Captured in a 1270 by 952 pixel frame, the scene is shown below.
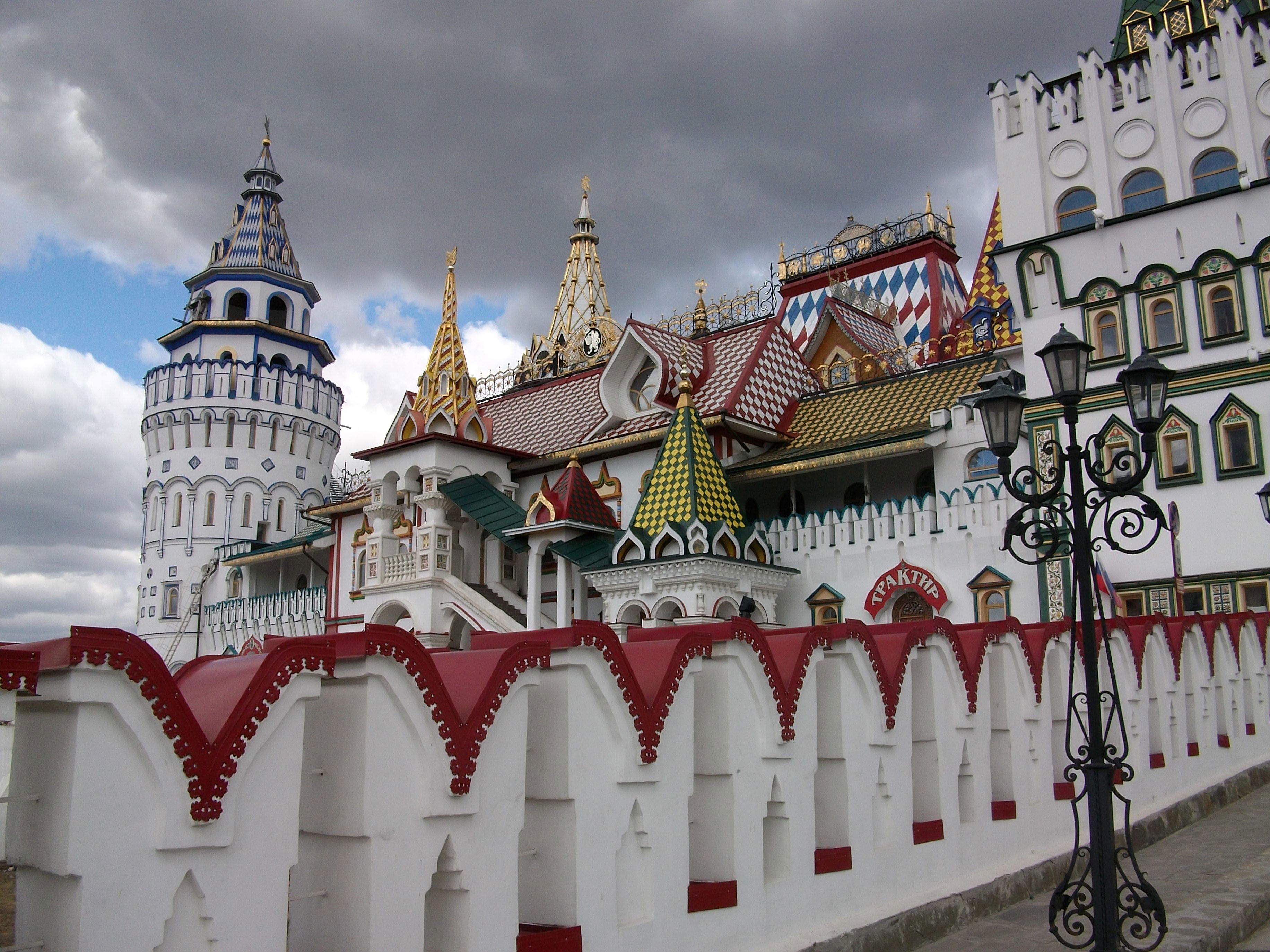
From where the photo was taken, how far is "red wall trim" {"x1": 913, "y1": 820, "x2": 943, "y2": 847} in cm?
770

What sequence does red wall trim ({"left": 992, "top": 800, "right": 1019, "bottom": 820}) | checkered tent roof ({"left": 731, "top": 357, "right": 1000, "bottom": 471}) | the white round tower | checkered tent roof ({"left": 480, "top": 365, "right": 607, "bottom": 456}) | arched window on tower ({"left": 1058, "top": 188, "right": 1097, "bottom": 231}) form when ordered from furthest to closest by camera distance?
the white round tower → checkered tent roof ({"left": 480, "top": 365, "right": 607, "bottom": 456}) → checkered tent roof ({"left": 731, "top": 357, "right": 1000, "bottom": 471}) → arched window on tower ({"left": 1058, "top": 188, "right": 1097, "bottom": 231}) → red wall trim ({"left": 992, "top": 800, "right": 1019, "bottom": 820})

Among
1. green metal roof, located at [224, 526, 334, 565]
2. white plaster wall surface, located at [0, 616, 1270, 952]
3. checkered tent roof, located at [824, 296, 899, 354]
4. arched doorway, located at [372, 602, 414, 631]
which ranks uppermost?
checkered tent roof, located at [824, 296, 899, 354]

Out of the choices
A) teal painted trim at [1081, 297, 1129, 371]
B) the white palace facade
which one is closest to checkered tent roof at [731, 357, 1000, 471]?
the white palace facade

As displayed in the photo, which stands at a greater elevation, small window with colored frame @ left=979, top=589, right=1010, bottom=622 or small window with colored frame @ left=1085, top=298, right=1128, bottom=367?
small window with colored frame @ left=1085, top=298, right=1128, bottom=367

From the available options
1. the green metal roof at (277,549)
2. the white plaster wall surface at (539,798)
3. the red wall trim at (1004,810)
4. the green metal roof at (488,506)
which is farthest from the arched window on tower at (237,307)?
the red wall trim at (1004,810)

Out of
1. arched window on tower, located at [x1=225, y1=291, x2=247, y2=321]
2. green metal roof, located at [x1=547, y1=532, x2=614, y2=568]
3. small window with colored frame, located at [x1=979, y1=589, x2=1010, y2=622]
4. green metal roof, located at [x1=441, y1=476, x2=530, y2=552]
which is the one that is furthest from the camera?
arched window on tower, located at [x1=225, y1=291, x2=247, y2=321]

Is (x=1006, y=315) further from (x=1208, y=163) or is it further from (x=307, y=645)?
(x=307, y=645)

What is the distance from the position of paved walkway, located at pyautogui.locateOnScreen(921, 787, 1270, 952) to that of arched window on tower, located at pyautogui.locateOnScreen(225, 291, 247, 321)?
3441cm

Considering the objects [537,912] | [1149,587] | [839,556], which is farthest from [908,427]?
[537,912]

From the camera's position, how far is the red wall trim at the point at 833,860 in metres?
6.87

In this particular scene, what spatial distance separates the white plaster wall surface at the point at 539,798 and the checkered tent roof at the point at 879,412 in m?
10.9

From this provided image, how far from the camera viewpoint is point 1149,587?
53.4 ft

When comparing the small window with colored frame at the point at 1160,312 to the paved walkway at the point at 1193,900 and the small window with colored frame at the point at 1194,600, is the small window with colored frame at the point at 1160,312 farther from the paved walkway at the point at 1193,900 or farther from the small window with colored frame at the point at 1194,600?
the paved walkway at the point at 1193,900

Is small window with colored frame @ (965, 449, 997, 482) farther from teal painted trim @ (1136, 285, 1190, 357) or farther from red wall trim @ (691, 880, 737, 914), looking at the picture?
red wall trim @ (691, 880, 737, 914)
